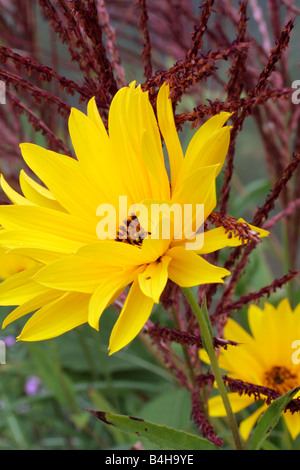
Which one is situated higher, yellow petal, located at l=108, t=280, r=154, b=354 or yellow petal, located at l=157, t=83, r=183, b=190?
yellow petal, located at l=157, t=83, r=183, b=190

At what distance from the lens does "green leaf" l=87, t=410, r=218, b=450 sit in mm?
271

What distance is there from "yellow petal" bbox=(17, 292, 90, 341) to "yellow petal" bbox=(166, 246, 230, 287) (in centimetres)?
5

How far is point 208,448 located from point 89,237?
130 mm

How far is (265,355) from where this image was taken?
41 centimetres

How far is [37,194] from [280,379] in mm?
222

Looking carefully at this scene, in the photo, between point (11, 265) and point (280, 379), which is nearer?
point (280, 379)

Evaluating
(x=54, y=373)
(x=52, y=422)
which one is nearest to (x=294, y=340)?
(x=54, y=373)

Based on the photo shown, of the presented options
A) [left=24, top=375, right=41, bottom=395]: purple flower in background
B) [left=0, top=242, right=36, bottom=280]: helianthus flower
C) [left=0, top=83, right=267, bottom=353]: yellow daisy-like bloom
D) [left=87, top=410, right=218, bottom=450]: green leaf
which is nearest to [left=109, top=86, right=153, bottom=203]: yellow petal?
[left=0, top=83, right=267, bottom=353]: yellow daisy-like bloom

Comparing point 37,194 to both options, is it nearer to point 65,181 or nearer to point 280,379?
point 65,181

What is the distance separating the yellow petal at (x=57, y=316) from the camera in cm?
25

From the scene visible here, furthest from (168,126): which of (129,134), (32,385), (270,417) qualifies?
(32,385)

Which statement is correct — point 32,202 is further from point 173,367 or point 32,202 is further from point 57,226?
point 173,367

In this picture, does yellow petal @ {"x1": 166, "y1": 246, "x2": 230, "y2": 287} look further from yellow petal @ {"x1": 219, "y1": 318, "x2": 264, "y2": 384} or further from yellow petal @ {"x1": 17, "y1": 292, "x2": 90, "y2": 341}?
yellow petal @ {"x1": 219, "y1": 318, "x2": 264, "y2": 384}
